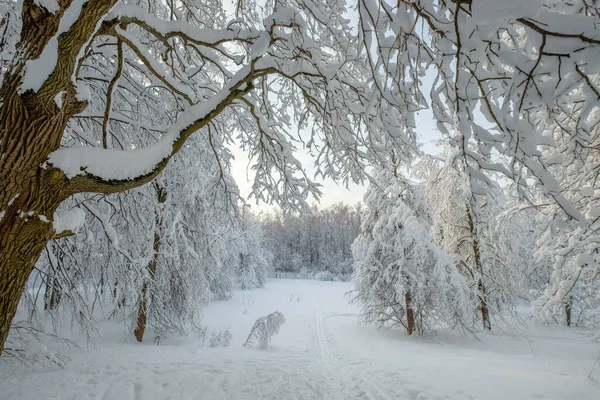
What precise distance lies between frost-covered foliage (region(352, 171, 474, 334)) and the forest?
85mm

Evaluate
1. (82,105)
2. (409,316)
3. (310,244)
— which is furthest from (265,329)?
(310,244)

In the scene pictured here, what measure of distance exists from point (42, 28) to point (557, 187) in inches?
122

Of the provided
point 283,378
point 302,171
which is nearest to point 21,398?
point 283,378

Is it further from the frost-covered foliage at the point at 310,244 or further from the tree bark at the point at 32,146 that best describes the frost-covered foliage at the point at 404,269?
the frost-covered foliage at the point at 310,244

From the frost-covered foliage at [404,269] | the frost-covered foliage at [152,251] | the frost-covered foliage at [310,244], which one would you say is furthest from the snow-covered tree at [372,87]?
the frost-covered foliage at [310,244]

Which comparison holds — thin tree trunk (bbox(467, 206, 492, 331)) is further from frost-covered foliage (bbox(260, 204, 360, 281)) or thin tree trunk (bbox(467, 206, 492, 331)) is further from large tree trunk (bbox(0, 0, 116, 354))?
frost-covered foliage (bbox(260, 204, 360, 281))

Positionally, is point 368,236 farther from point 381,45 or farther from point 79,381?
point 381,45

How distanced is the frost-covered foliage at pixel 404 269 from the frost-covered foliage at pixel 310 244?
41500 mm

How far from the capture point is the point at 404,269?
10023 millimetres

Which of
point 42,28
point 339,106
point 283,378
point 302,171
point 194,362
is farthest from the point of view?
point 194,362

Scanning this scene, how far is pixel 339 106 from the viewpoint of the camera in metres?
3.14

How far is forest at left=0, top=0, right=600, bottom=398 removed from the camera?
1.59 meters

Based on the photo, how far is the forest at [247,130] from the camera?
1593mm

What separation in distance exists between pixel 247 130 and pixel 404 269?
7.67 metres
